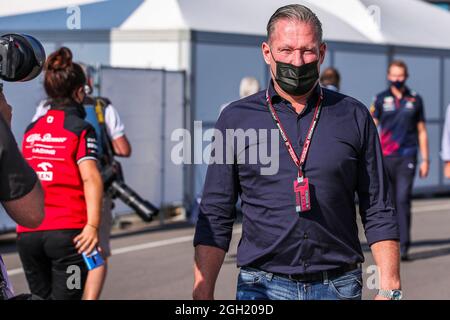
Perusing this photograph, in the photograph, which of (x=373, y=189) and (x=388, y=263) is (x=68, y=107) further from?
(x=388, y=263)

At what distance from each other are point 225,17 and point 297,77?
11.8 meters

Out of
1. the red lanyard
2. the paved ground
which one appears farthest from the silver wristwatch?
the paved ground

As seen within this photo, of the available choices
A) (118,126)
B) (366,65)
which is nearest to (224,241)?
(118,126)

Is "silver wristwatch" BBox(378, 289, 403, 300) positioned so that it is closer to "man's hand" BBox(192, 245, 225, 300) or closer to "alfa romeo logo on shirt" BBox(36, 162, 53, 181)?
"man's hand" BBox(192, 245, 225, 300)

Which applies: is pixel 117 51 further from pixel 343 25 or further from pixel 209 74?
pixel 343 25

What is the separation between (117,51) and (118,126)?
296 inches

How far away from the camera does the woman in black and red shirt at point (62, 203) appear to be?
6039mm

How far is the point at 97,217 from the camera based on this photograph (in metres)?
6.15

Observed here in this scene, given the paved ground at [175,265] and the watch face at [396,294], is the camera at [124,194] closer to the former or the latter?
the paved ground at [175,265]

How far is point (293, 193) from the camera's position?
4.21m

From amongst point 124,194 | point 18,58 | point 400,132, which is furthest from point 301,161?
point 400,132

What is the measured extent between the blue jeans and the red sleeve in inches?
79.0

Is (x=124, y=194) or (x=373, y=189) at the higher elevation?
(x=373, y=189)

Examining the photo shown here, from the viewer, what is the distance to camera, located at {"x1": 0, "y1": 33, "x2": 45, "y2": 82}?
12.2 ft
